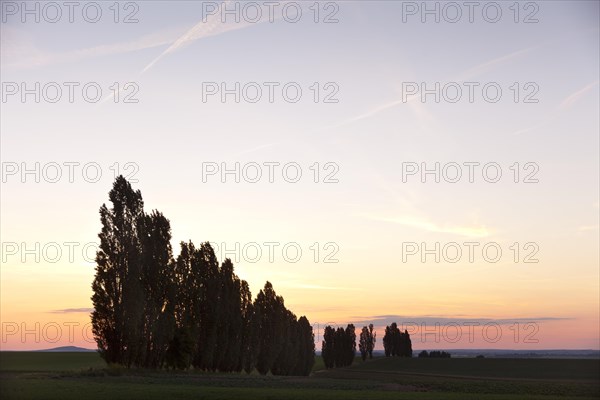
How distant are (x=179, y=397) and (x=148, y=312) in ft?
79.6

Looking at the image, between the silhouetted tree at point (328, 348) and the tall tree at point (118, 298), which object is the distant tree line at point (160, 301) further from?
the silhouetted tree at point (328, 348)

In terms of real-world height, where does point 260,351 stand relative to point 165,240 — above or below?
below

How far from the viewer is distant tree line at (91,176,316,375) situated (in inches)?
2143

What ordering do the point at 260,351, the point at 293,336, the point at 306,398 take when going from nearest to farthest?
1. the point at 306,398
2. the point at 260,351
3. the point at 293,336

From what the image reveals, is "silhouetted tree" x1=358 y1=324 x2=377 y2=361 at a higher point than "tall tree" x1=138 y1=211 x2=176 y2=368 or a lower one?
lower

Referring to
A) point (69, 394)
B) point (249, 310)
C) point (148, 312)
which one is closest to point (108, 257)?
point (148, 312)

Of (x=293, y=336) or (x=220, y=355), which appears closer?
(x=220, y=355)

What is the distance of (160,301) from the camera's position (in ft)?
193

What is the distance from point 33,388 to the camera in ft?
117

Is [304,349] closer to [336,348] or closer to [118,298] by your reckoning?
[336,348]

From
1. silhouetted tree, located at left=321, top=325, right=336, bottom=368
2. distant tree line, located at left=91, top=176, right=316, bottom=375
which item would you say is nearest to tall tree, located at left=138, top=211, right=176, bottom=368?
distant tree line, located at left=91, top=176, right=316, bottom=375

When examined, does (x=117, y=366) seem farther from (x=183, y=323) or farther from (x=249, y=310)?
(x=249, y=310)

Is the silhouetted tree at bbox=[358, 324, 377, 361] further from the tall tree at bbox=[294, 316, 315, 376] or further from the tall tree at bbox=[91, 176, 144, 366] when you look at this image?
the tall tree at bbox=[91, 176, 144, 366]

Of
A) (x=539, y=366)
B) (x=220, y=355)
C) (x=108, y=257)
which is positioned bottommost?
(x=539, y=366)
